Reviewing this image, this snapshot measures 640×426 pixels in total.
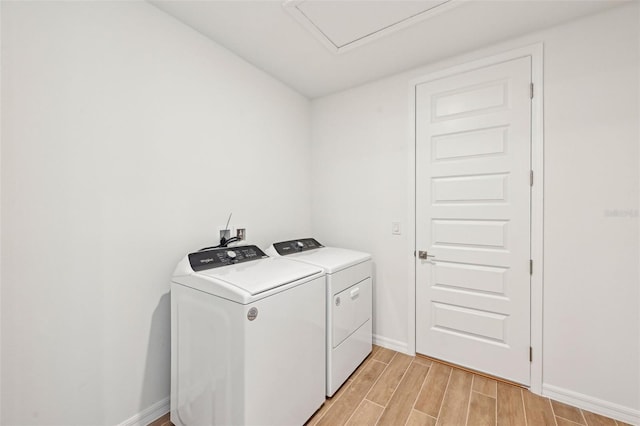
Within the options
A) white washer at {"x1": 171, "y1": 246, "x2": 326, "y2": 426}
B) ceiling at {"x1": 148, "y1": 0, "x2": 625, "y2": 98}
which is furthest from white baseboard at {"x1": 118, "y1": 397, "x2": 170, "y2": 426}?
ceiling at {"x1": 148, "y1": 0, "x2": 625, "y2": 98}

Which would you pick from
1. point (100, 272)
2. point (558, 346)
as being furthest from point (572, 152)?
point (100, 272)

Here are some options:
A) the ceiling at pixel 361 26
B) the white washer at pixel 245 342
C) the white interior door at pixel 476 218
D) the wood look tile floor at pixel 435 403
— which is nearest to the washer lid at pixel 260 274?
the white washer at pixel 245 342

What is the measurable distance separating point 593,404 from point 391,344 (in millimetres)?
1260

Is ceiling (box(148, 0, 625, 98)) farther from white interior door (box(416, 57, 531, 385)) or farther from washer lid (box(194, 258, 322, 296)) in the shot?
washer lid (box(194, 258, 322, 296))

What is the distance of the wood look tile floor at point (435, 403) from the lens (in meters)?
1.53

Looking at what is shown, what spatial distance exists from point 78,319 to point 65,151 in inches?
31.4

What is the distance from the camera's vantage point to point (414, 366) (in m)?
2.06

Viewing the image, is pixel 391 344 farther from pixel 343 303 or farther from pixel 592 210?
pixel 592 210

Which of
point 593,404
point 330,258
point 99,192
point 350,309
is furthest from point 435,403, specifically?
point 99,192

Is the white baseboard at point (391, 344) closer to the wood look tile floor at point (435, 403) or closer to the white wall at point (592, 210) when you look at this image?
the wood look tile floor at point (435, 403)

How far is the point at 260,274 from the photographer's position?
1.42 metres

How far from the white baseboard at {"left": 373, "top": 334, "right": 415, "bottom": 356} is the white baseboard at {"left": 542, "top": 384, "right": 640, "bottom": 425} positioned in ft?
2.97

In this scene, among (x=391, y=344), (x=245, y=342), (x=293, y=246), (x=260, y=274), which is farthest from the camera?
(x=391, y=344)

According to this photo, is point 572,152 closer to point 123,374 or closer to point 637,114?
point 637,114
